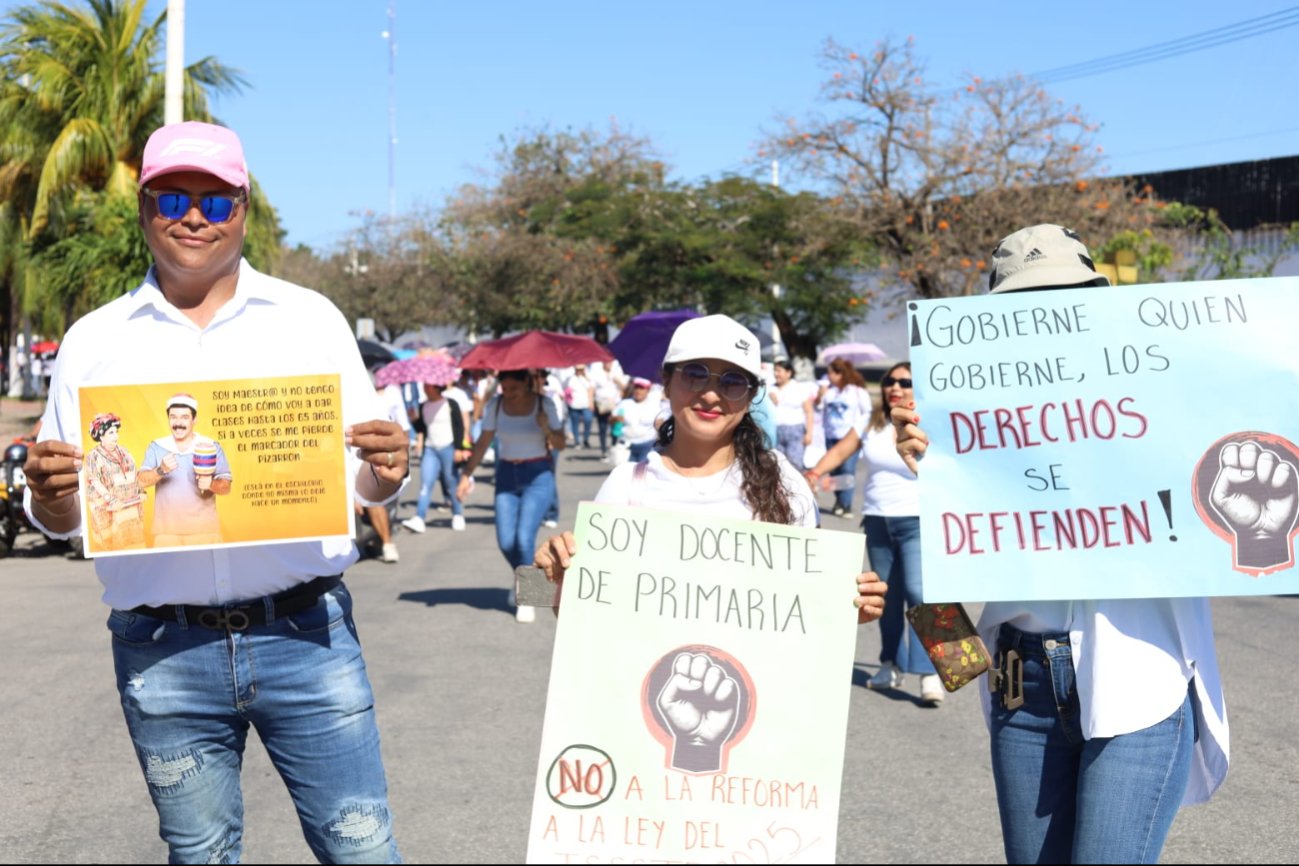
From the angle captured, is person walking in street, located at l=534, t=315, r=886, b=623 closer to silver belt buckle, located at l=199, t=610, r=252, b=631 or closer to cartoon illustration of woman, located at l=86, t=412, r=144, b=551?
silver belt buckle, located at l=199, t=610, r=252, b=631

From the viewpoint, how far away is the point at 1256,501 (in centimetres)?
310

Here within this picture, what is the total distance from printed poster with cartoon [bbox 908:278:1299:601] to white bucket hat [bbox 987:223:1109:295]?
10 cm

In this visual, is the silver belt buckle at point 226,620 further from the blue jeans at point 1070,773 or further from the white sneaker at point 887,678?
the white sneaker at point 887,678

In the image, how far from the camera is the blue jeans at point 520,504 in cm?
1020

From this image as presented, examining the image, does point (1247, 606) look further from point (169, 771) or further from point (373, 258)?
point (373, 258)

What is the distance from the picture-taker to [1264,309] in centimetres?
315

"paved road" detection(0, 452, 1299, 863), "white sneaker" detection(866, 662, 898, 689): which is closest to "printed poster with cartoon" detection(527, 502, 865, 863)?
"paved road" detection(0, 452, 1299, 863)

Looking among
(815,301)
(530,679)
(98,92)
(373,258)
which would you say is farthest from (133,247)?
(373,258)

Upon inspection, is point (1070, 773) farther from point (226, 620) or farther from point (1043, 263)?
point (226, 620)

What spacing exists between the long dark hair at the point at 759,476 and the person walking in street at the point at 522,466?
22.0ft

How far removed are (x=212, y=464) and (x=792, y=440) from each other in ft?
43.8

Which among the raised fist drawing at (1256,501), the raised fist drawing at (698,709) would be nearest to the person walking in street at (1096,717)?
the raised fist drawing at (1256,501)

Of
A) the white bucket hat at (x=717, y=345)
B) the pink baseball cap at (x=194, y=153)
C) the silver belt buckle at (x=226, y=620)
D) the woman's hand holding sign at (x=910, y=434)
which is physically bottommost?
the silver belt buckle at (x=226, y=620)

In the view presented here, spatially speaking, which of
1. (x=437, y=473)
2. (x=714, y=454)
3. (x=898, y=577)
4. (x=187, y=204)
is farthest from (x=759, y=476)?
(x=437, y=473)
